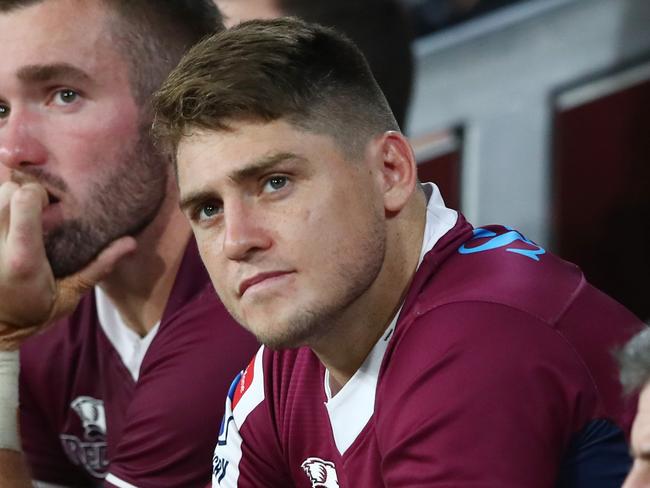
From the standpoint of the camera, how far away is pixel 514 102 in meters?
2.94

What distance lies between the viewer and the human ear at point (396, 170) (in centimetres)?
155

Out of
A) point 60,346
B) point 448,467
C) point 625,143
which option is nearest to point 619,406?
point 448,467

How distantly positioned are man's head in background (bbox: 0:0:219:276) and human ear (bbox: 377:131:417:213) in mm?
638

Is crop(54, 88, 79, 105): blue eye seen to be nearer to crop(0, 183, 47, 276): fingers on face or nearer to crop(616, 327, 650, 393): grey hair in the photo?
crop(0, 183, 47, 276): fingers on face

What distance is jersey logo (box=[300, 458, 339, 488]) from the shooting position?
5.37ft

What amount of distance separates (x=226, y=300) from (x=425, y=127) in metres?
1.65

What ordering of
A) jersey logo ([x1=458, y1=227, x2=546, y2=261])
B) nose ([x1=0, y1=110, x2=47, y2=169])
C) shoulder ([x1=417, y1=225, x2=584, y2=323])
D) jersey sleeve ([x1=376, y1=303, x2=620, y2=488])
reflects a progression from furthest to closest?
nose ([x1=0, y1=110, x2=47, y2=169]), jersey logo ([x1=458, y1=227, x2=546, y2=261]), shoulder ([x1=417, y1=225, x2=584, y2=323]), jersey sleeve ([x1=376, y1=303, x2=620, y2=488])

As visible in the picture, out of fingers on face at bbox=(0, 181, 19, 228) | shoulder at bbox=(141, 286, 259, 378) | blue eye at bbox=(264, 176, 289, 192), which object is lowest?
shoulder at bbox=(141, 286, 259, 378)

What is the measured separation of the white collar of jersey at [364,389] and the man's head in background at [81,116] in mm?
620

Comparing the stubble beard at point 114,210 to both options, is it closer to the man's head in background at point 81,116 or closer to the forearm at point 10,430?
the man's head in background at point 81,116

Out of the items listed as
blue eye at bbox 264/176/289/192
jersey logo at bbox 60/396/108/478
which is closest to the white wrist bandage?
jersey logo at bbox 60/396/108/478

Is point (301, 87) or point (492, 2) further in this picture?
point (492, 2)

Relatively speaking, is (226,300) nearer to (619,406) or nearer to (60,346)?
(619,406)

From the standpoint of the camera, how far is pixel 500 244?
1.58 metres
